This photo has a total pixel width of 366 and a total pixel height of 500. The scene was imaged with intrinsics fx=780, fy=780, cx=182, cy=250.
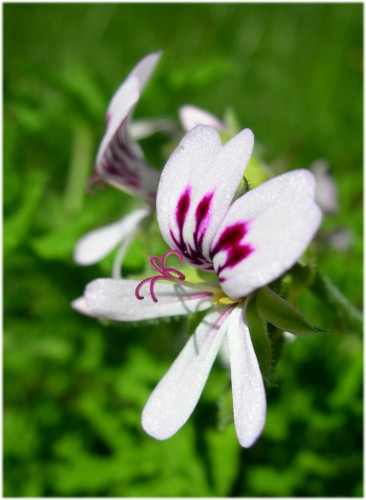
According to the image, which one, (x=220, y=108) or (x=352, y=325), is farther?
(x=220, y=108)

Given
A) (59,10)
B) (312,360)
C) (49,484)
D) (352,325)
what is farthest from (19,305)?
(59,10)

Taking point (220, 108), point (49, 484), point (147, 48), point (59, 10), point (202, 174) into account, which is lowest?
point (49, 484)

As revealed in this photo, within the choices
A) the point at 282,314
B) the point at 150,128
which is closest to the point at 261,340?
the point at 282,314

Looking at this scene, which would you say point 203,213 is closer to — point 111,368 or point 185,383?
point 185,383

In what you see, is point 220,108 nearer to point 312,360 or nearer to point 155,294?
point 312,360

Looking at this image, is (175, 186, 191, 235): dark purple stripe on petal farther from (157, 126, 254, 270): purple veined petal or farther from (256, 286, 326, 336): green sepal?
(256, 286, 326, 336): green sepal

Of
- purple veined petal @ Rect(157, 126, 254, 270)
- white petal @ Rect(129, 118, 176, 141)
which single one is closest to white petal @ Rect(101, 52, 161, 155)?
purple veined petal @ Rect(157, 126, 254, 270)

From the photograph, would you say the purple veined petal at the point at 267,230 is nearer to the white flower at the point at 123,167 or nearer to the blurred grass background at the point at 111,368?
the white flower at the point at 123,167

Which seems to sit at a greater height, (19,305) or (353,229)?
(19,305)
